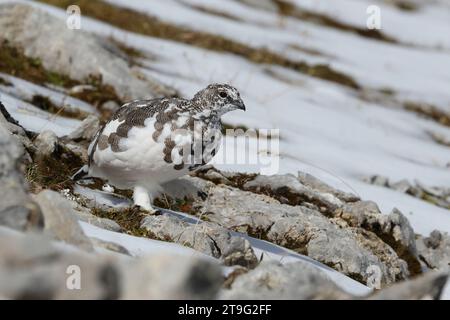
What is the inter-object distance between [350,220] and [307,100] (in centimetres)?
783

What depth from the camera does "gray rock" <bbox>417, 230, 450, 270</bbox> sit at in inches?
400

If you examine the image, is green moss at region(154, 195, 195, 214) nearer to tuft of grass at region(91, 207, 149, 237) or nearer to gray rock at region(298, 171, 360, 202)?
tuft of grass at region(91, 207, 149, 237)

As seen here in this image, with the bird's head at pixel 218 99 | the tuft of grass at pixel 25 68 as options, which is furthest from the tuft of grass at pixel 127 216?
the tuft of grass at pixel 25 68

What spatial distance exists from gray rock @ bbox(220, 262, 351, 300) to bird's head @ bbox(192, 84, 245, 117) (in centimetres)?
285

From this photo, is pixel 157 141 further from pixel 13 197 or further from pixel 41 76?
pixel 41 76

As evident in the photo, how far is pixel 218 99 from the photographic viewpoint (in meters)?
8.15

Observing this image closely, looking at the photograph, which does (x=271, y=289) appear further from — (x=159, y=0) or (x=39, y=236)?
(x=159, y=0)

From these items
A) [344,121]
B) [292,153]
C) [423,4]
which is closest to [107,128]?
[292,153]

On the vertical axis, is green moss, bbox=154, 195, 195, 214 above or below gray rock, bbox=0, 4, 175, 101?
below

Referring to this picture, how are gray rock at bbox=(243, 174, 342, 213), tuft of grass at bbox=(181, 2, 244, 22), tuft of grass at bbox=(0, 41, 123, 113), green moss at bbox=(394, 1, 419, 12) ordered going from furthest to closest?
green moss at bbox=(394, 1, 419, 12)
tuft of grass at bbox=(181, 2, 244, 22)
tuft of grass at bbox=(0, 41, 123, 113)
gray rock at bbox=(243, 174, 342, 213)

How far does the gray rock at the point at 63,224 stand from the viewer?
5379 mm

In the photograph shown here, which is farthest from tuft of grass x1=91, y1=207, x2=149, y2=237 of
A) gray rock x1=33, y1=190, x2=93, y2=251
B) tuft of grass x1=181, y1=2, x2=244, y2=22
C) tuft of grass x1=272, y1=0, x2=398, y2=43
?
tuft of grass x1=272, y1=0, x2=398, y2=43

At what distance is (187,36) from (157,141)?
12989 mm

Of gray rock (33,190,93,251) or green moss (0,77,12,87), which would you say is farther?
green moss (0,77,12,87)
